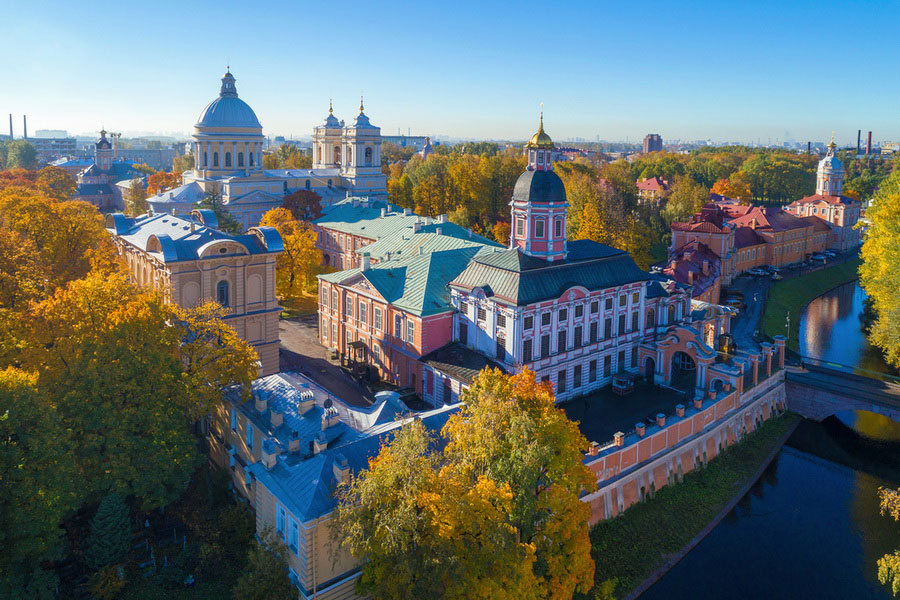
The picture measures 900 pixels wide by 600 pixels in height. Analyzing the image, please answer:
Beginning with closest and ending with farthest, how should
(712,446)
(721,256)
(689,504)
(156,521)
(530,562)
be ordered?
(530,562) → (156,521) → (689,504) → (712,446) → (721,256)

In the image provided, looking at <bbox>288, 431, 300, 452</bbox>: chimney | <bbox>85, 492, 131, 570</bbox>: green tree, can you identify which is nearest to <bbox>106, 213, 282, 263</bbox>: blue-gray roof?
<bbox>85, 492, 131, 570</bbox>: green tree

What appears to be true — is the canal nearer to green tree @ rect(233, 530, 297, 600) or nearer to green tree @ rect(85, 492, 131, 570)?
green tree @ rect(233, 530, 297, 600)

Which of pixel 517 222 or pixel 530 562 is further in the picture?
pixel 517 222

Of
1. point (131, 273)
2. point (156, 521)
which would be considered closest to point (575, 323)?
point (156, 521)

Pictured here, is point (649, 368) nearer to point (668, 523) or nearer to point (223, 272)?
point (668, 523)

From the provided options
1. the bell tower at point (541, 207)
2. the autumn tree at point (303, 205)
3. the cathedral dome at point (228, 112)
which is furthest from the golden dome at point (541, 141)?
the cathedral dome at point (228, 112)

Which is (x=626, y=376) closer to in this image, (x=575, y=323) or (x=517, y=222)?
(x=575, y=323)
